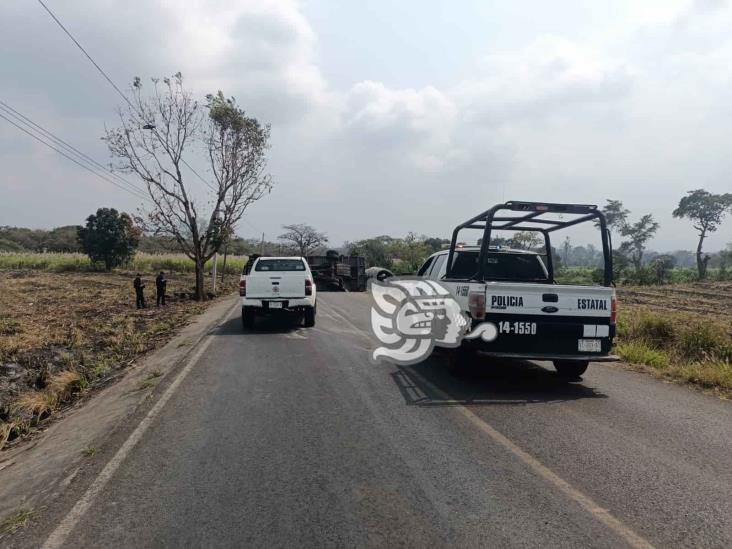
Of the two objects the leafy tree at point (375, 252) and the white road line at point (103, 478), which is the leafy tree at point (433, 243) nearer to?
the leafy tree at point (375, 252)

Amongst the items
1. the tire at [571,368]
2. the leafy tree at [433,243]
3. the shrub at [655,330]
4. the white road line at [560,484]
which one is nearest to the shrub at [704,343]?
the shrub at [655,330]

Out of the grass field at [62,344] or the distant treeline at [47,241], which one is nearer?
the grass field at [62,344]

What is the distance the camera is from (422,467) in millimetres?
4426

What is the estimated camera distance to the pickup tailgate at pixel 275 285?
43.5ft

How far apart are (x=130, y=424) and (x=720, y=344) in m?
9.95

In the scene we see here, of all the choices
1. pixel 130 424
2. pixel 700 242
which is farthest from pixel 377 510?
pixel 700 242

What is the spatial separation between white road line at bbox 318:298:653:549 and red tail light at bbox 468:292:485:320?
131 centimetres

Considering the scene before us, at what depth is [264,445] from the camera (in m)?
4.98

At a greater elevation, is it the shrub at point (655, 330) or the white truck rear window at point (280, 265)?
the white truck rear window at point (280, 265)

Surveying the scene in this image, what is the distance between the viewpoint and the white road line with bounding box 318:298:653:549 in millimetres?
3344

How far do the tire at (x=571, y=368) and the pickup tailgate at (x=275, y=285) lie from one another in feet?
23.2

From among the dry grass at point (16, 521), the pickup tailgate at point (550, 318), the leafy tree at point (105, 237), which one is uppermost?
the leafy tree at point (105, 237)

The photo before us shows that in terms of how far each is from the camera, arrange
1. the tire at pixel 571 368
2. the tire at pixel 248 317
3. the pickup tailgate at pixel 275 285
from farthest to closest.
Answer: the tire at pixel 248 317 → the pickup tailgate at pixel 275 285 → the tire at pixel 571 368

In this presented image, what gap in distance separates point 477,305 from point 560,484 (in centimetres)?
313
